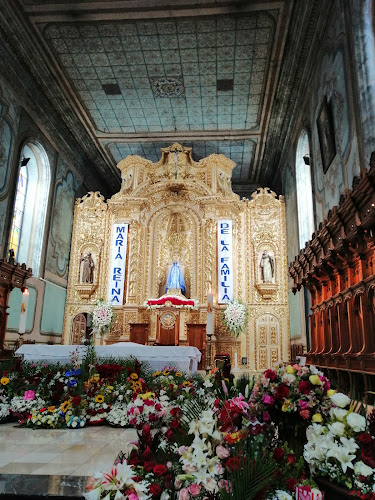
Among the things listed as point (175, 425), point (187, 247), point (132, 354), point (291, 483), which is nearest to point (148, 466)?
point (175, 425)

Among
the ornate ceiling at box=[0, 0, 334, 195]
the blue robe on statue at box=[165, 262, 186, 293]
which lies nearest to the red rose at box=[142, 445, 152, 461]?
the ornate ceiling at box=[0, 0, 334, 195]

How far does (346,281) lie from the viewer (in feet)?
26.9

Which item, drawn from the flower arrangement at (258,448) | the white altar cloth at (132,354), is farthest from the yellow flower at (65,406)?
the flower arrangement at (258,448)

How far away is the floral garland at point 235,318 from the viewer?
14117mm

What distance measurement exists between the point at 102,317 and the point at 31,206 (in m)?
4.64

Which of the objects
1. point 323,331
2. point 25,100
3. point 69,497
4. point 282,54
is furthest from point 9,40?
point 69,497

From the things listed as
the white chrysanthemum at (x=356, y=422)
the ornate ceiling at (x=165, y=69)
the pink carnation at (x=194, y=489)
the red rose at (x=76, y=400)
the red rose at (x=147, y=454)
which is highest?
the ornate ceiling at (x=165, y=69)

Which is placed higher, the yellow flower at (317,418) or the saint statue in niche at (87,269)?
the saint statue in niche at (87,269)

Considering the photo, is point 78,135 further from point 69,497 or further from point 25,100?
point 69,497

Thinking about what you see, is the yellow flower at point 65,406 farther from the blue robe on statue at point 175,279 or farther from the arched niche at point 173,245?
the arched niche at point 173,245

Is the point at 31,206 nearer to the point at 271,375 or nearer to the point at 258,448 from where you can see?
the point at 271,375

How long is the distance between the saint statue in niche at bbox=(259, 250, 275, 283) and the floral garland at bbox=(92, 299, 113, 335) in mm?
5863

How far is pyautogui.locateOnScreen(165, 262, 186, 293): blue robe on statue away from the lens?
15.1m

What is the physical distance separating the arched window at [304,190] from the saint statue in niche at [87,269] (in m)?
8.06
